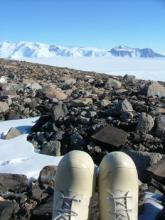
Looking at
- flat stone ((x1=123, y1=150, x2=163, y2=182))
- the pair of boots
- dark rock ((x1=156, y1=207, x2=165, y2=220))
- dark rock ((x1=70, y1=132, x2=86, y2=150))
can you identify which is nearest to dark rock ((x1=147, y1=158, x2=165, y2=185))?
flat stone ((x1=123, y1=150, x2=163, y2=182))

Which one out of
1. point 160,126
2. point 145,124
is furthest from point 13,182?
point 160,126

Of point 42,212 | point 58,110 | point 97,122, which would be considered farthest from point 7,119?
point 42,212

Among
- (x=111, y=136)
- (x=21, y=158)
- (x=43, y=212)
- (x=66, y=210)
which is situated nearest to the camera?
(x=66, y=210)

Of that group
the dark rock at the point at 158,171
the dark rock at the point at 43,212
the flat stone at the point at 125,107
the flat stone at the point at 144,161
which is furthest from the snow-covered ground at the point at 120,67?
the dark rock at the point at 43,212

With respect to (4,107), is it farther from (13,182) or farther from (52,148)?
(13,182)

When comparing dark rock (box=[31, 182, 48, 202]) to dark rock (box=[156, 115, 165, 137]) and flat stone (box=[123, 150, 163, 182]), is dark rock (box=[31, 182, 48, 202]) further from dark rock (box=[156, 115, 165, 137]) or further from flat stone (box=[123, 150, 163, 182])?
dark rock (box=[156, 115, 165, 137])

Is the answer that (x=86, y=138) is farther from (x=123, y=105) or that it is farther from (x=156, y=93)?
(x=156, y=93)
